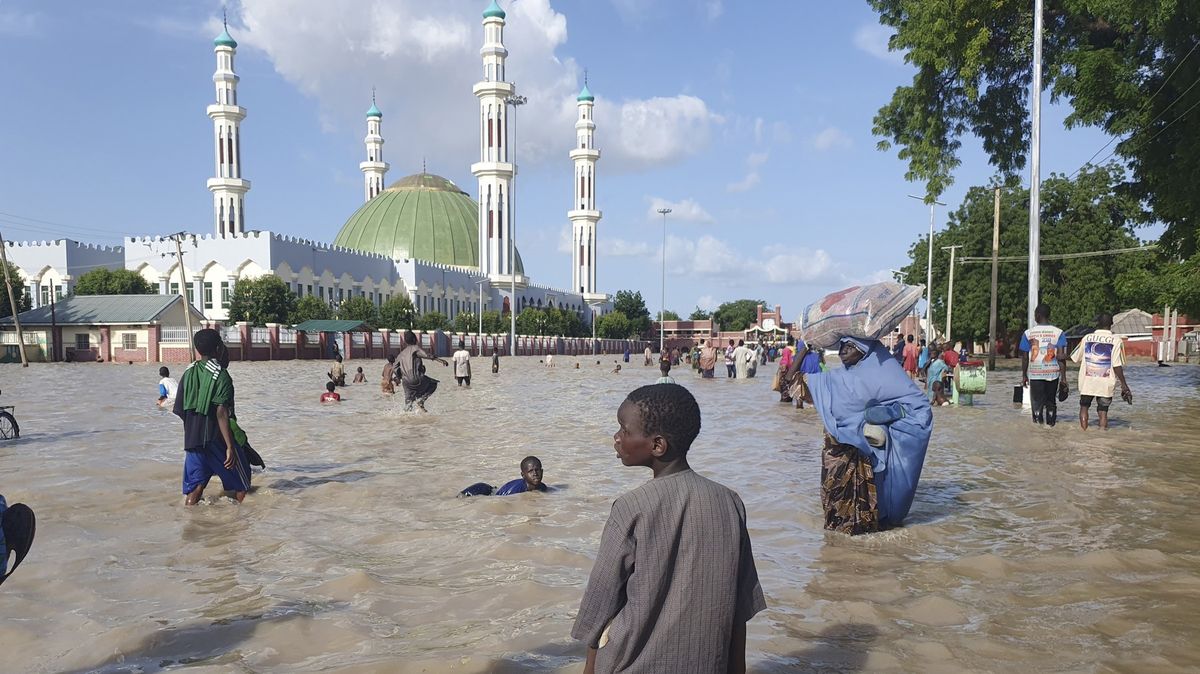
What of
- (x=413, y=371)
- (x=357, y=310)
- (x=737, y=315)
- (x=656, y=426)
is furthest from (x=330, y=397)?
(x=737, y=315)

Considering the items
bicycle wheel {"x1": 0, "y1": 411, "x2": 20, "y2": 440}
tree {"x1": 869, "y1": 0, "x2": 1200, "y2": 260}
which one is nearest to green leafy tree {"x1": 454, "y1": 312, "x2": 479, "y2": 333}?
tree {"x1": 869, "y1": 0, "x2": 1200, "y2": 260}

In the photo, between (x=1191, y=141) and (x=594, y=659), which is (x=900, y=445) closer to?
(x=594, y=659)

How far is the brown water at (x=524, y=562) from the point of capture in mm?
3953

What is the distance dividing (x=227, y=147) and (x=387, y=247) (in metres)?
26.8

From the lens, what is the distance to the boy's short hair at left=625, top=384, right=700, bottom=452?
2461 mm

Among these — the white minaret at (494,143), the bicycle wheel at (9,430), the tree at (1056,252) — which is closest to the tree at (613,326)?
the white minaret at (494,143)

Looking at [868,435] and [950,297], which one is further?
[950,297]

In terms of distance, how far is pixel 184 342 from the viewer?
4153cm

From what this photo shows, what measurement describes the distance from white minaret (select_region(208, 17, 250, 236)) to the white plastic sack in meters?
63.1

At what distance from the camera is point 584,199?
92.3 m

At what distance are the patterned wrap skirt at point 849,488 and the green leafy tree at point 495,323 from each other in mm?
67939

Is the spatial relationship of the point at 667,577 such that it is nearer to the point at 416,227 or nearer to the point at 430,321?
the point at 430,321

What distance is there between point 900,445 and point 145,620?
4.54 m

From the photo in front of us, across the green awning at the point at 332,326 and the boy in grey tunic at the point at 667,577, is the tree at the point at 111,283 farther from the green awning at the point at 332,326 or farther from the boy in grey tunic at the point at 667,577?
the boy in grey tunic at the point at 667,577
